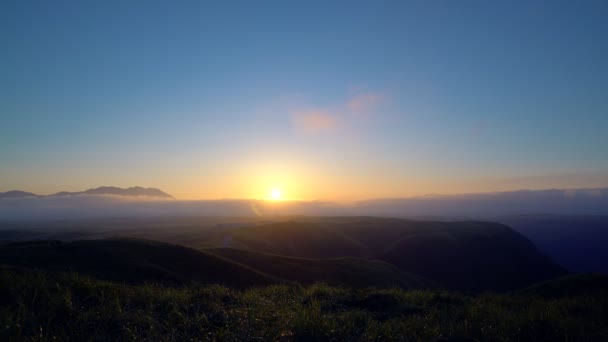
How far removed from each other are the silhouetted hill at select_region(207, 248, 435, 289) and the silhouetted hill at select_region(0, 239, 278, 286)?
9215 mm

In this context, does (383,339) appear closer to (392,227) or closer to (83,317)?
(83,317)

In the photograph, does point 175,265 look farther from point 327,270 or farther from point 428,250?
point 428,250

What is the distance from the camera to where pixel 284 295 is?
11.9 metres

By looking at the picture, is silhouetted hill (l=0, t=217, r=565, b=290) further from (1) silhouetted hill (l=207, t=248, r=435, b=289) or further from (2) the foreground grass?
(2) the foreground grass

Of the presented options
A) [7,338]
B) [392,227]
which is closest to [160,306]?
[7,338]

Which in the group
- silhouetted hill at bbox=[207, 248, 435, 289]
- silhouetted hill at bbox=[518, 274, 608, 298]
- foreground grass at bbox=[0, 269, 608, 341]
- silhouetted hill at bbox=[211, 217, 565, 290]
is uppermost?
foreground grass at bbox=[0, 269, 608, 341]

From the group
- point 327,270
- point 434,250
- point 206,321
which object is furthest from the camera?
point 434,250

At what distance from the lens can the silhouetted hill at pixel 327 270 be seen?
5031cm

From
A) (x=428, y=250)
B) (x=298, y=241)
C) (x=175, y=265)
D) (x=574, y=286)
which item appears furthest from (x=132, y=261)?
(x=428, y=250)

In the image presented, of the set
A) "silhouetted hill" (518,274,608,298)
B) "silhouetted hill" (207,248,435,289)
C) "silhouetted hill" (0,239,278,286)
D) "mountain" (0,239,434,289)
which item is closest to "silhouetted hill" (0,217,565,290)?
"silhouetted hill" (207,248,435,289)

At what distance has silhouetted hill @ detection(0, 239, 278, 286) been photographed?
31922mm

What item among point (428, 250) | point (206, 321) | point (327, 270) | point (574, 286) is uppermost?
point (206, 321)

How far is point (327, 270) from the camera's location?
54.9 meters

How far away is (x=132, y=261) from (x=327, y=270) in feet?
98.7
